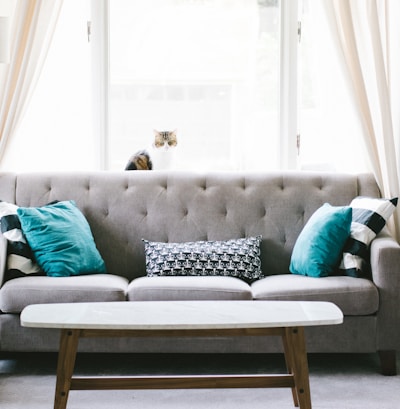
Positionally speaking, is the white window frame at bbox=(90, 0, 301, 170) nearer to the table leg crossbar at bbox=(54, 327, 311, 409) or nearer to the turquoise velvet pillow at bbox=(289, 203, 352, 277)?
the turquoise velvet pillow at bbox=(289, 203, 352, 277)

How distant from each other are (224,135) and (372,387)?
6.07ft

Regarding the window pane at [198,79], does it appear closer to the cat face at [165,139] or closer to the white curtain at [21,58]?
the cat face at [165,139]

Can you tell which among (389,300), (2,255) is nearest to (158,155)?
(2,255)

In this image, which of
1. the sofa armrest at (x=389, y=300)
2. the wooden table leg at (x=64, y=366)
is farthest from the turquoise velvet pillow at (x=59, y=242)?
the sofa armrest at (x=389, y=300)

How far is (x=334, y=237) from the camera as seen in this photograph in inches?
125

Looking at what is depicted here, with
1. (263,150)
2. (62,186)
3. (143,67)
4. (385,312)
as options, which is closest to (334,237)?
(385,312)

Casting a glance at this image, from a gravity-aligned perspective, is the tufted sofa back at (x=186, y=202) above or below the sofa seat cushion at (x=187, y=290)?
above

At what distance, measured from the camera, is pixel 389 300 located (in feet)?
9.94

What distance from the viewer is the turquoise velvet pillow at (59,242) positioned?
3197mm

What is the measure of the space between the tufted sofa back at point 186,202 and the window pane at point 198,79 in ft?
1.80

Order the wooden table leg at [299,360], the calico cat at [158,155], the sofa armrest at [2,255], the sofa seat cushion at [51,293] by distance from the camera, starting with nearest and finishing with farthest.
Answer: the wooden table leg at [299,360]
the sofa seat cushion at [51,293]
the sofa armrest at [2,255]
the calico cat at [158,155]

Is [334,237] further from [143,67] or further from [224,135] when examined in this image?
[143,67]

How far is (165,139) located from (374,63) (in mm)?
1223

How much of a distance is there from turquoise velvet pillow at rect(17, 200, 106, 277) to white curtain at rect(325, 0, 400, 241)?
159 centimetres
